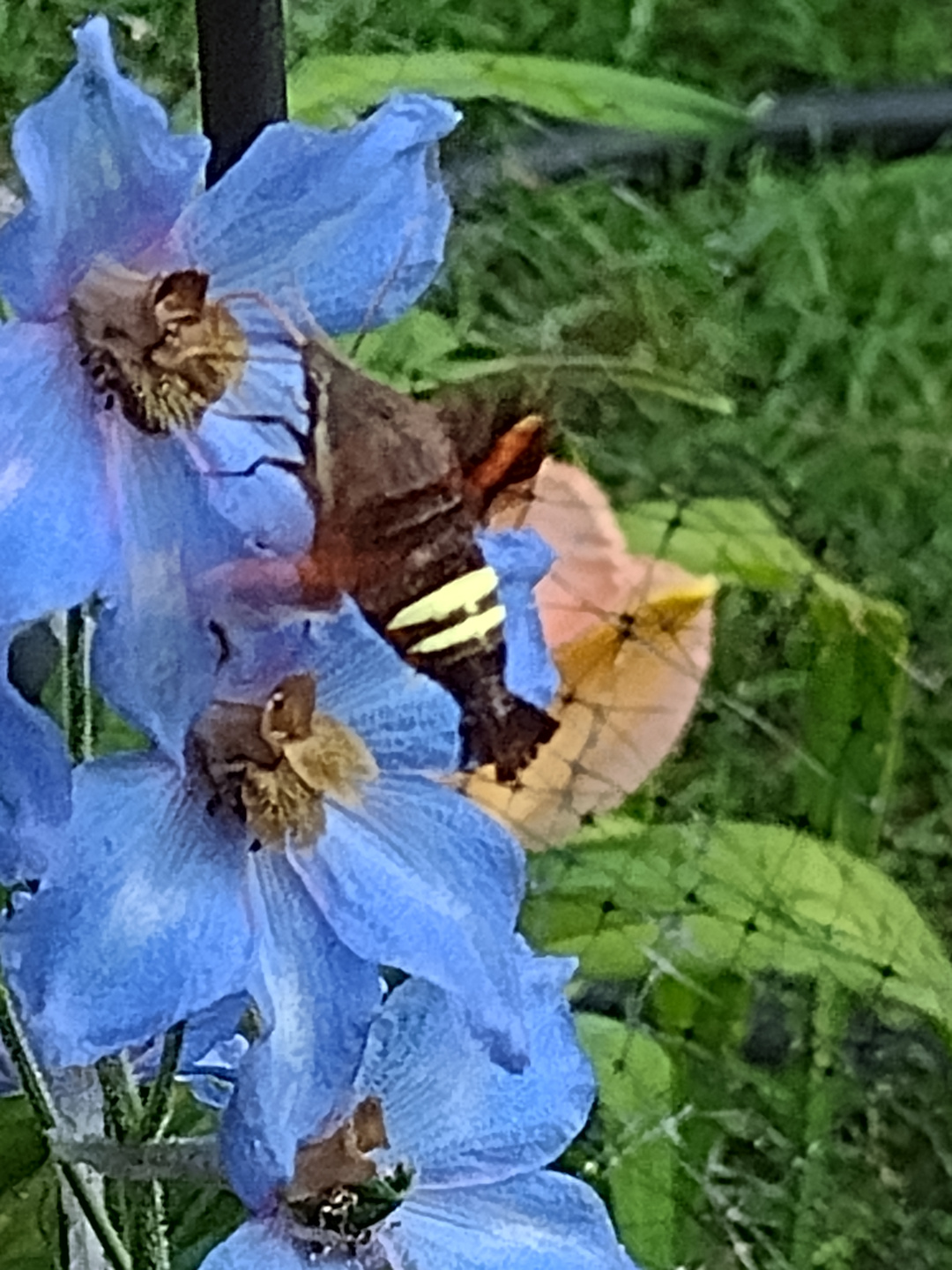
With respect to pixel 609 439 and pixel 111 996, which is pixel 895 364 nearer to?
pixel 609 439

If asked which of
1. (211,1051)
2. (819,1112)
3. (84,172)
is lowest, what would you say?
(819,1112)

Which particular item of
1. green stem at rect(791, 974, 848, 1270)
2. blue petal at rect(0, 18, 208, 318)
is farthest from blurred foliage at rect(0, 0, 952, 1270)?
blue petal at rect(0, 18, 208, 318)

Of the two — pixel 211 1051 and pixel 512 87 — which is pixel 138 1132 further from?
pixel 512 87

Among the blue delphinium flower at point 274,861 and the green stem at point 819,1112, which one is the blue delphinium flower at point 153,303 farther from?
the green stem at point 819,1112

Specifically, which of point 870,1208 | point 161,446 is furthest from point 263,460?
point 870,1208

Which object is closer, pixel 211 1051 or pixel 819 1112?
pixel 211 1051

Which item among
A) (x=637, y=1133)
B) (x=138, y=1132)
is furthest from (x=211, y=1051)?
(x=637, y=1133)
